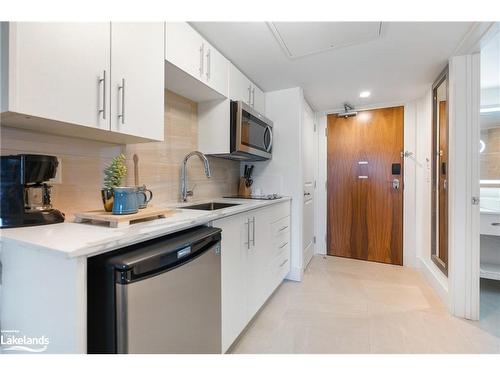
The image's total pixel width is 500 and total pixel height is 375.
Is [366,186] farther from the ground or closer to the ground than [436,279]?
farther from the ground

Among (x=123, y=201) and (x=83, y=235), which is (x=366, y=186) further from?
(x=83, y=235)

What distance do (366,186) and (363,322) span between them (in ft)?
5.95

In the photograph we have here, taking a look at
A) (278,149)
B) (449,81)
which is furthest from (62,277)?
(449,81)

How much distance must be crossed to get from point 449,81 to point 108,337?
8.68ft

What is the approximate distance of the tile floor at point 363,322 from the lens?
146cm

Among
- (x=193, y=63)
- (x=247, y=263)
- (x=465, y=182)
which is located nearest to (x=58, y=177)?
(x=193, y=63)

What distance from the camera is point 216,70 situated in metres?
1.71

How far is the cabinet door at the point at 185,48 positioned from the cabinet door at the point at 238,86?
0.38 meters

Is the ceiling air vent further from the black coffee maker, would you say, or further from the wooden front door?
the wooden front door

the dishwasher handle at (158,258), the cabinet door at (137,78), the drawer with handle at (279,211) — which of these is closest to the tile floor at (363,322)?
the drawer with handle at (279,211)

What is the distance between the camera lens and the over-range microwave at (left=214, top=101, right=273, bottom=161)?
1882 millimetres

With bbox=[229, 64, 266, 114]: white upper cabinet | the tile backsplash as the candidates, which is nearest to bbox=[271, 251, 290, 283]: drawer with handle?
the tile backsplash

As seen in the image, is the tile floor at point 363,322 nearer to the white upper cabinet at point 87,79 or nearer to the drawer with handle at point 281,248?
the drawer with handle at point 281,248

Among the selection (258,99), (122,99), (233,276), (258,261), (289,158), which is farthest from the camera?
(289,158)
